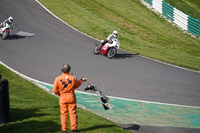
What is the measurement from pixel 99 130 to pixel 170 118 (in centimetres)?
340

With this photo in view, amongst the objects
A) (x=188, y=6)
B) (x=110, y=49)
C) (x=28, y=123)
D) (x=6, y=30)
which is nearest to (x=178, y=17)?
(x=188, y=6)

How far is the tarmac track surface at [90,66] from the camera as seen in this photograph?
14.4 metres

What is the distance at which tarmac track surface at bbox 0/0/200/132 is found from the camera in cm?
1441

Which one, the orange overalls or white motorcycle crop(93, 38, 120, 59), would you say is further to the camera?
white motorcycle crop(93, 38, 120, 59)

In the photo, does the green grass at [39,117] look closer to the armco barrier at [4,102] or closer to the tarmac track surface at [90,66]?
the armco barrier at [4,102]

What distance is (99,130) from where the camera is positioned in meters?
9.16

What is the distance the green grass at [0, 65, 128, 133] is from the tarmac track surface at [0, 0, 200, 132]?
8.15 ft

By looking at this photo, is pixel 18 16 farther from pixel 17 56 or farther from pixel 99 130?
pixel 99 130

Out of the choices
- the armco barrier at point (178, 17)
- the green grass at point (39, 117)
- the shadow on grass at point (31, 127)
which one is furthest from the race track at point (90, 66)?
the armco barrier at point (178, 17)

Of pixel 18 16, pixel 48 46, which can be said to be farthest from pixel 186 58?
pixel 18 16

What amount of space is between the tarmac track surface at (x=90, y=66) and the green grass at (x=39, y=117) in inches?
97.8

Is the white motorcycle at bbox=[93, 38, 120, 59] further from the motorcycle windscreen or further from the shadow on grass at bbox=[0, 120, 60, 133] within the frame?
the shadow on grass at bbox=[0, 120, 60, 133]

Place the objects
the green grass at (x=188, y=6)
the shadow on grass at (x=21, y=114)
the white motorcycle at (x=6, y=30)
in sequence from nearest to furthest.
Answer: the shadow on grass at (x=21, y=114) → the white motorcycle at (x=6, y=30) → the green grass at (x=188, y=6)

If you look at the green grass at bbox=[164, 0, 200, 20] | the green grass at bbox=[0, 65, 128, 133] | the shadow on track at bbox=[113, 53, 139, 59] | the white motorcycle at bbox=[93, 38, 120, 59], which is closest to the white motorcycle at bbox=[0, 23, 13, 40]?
the white motorcycle at bbox=[93, 38, 120, 59]
